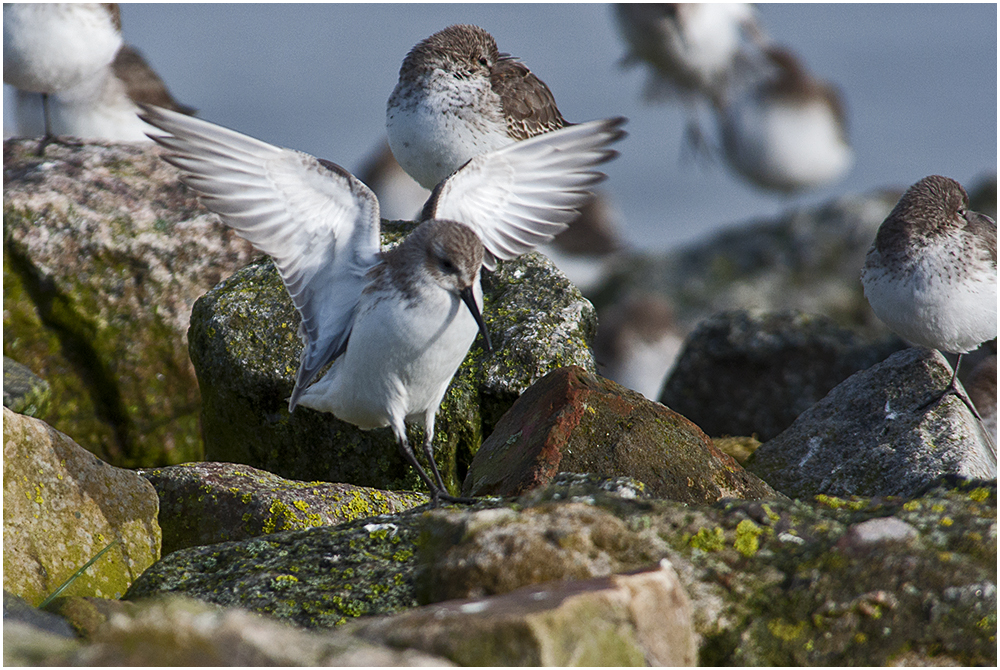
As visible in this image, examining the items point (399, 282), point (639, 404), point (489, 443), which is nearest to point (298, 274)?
point (399, 282)

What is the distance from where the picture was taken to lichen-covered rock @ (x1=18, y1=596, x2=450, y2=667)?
2.52 metres

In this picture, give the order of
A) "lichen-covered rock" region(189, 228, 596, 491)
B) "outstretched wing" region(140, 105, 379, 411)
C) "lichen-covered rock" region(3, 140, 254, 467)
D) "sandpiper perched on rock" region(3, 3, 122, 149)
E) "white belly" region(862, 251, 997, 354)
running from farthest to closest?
"sandpiper perched on rock" region(3, 3, 122, 149) < "lichen-covered rock" region(3, 140, 254, 467) < "lichen-covered rock" region(189, 228, 596, 491) < "white belly" region(862, 251, 997, 354) < "outstretched wing" region(140, 105, 379, 411)

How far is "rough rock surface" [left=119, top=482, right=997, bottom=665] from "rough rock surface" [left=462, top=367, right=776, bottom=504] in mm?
1167

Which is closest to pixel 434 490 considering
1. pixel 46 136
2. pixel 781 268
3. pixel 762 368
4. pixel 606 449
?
pixel 606 449

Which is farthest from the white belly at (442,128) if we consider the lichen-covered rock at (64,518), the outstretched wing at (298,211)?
the lichen-covered rock at (64,518)

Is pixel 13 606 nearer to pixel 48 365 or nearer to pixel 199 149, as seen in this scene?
pixel 199 149

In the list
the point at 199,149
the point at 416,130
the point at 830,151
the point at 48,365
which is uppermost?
the point at 830,151

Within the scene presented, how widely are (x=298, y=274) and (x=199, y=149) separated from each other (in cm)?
96

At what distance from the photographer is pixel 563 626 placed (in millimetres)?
2828

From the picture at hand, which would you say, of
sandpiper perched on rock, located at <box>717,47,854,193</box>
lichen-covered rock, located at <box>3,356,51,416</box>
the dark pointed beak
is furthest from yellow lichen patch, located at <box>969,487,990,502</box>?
sandpiper perched on rock, located at <box>717,47,854,193</box>

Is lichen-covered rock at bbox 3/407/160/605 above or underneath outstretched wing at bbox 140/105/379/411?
underneath

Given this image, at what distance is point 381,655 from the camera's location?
265 centimetres

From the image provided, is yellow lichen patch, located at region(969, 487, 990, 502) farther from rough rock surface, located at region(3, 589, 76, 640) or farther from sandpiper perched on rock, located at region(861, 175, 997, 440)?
rough rock surface, located at region(3, 589, 76, 640)

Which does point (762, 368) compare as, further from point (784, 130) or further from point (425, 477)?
point (784, 130)
